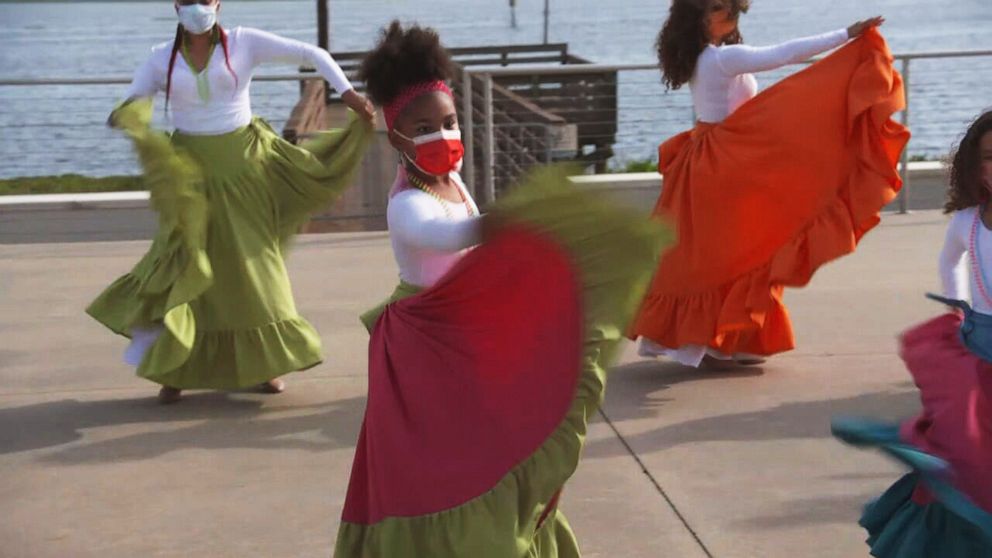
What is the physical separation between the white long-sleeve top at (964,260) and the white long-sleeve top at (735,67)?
6.84ft

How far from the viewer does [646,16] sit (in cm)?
7162

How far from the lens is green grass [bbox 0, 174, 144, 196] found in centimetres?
1170

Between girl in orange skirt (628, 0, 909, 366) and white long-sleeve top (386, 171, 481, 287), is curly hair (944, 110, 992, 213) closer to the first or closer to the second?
white long-sleeve top (386, 171, 481, 287)

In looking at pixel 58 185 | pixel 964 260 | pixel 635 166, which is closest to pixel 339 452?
pixel 964 260

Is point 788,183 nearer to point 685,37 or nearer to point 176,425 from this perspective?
point 685,37

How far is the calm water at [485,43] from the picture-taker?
11883mm

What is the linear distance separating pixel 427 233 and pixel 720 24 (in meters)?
3.11

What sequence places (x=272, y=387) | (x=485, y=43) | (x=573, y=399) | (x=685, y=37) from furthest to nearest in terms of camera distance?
(x=485, y=43)
(x=272, y=387)
(x=685, y=37)
(x=573, y=399)

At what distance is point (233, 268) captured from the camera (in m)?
6.39

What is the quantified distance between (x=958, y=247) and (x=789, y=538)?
114 cm

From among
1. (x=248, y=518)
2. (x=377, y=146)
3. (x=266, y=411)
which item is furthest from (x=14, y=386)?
(x=377, y=146)

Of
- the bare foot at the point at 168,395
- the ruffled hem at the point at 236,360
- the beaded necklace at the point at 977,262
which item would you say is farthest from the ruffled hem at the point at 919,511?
the bare foot at the point at 168,395

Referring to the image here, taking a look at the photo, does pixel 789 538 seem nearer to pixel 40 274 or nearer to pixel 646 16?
pixel 40 274

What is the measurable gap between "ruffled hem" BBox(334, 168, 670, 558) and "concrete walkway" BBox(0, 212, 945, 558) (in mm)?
1102
